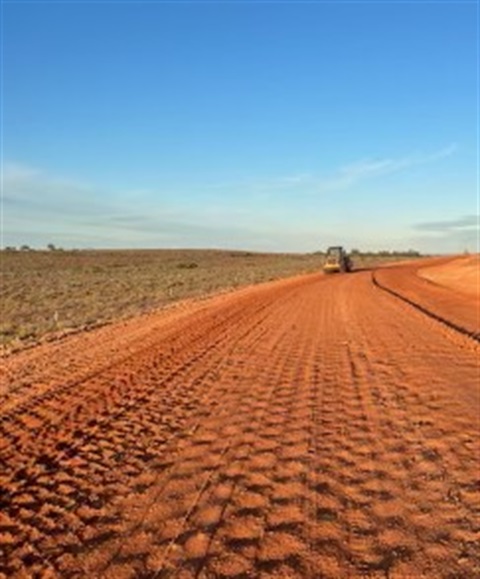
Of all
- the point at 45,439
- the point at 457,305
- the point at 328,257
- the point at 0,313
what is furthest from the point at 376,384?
the point at 328,257

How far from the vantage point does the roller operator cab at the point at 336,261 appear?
179 feet

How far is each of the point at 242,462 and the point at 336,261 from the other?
48.0m

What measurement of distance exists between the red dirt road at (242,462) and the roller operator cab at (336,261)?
129 feet

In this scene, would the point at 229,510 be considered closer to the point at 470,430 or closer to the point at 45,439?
the point at 45,439

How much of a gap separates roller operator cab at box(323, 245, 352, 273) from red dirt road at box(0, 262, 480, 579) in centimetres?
3933

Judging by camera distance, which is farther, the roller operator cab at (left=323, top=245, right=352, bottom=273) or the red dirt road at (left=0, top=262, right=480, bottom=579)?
the roller operator cab at (left=323, top=245, right=352, bottom=273)

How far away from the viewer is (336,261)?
Answer: 55062mm

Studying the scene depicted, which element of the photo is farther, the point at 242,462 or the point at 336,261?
the point at 336,261

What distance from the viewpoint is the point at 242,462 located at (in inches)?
303

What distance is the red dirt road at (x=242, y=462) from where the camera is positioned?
5.60 m

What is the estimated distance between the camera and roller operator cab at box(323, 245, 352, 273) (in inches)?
2153

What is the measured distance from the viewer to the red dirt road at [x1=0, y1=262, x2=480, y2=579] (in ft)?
18.4

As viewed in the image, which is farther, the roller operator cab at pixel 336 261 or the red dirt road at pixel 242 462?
the roller operator cab at pixel 336 261

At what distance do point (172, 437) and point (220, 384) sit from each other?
119 inches
